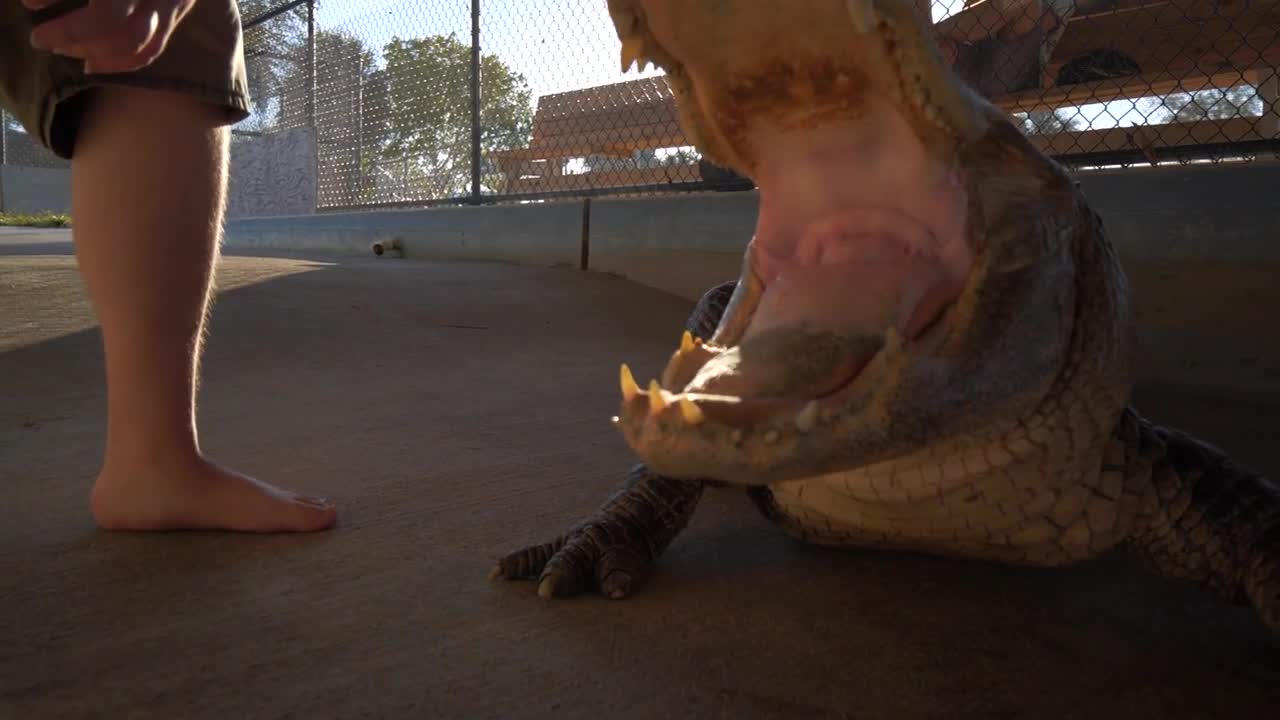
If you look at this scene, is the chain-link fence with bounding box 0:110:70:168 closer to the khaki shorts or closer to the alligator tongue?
the khaki shorts

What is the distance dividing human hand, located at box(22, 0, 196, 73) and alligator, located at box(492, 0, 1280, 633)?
696mm

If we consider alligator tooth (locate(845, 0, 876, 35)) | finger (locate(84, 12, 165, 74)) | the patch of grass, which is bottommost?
the patch of grass

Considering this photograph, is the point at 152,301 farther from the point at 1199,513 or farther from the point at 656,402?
the point at 1199,513

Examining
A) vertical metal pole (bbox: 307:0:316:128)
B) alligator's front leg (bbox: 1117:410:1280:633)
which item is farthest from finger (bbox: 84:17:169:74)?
vertical metal pole (bbox: 307:0:316:128)

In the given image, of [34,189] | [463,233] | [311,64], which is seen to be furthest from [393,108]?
[34,189]

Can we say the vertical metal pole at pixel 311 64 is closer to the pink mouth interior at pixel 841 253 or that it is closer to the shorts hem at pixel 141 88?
the shorts hem at pixel 141 88

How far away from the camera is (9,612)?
52.5 inches

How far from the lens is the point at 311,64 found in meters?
10.4

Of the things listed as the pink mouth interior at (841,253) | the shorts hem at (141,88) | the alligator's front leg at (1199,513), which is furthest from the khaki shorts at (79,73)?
the alligator's front leg at (1199,513)

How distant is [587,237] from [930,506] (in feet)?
14.9

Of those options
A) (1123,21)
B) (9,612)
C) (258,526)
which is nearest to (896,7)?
(258,526)

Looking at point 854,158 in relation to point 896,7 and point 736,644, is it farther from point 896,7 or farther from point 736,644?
point 736,644

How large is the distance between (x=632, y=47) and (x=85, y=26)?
2.55 ft

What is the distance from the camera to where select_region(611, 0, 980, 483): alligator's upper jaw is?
1.24 meters
